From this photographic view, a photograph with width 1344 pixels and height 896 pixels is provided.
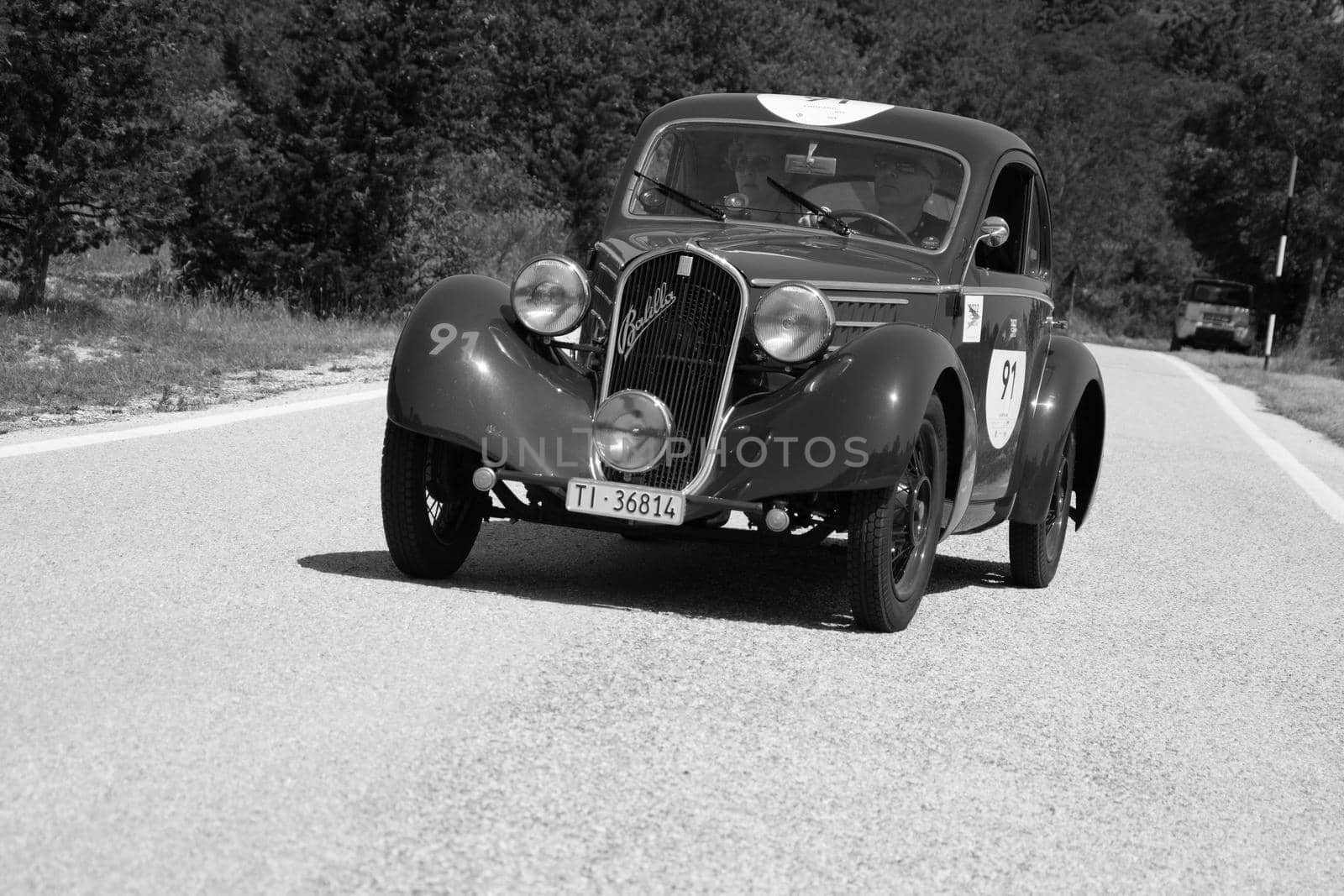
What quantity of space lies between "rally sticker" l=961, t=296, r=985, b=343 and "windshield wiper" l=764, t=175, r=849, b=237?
549 mm

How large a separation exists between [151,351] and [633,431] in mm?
9010

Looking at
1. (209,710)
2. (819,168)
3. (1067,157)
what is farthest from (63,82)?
(1067,157)

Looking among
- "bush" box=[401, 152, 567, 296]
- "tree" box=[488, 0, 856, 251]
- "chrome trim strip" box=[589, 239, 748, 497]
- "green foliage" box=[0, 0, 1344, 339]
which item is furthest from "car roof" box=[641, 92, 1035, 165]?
"tree" box=[488, 0, 856, 251]

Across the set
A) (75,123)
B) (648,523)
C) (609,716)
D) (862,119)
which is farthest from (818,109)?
(75,123)

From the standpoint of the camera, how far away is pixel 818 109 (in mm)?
7367

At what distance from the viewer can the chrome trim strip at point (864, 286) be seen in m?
5.99

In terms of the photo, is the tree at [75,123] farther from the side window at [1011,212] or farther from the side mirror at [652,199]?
the side window at [1011,212]

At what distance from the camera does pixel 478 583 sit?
619cm

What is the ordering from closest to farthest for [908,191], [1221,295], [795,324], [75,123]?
[795,324] < [908,191] < [75,123] < [1221,295]

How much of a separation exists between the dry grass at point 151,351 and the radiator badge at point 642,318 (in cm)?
470

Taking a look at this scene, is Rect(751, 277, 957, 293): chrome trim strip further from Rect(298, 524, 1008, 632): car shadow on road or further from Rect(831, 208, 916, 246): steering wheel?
Rect(298, 524, 1008, 632): car shadow on road

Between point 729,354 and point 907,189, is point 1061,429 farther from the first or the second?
point 729,354

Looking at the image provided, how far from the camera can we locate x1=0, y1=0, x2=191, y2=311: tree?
1564 cm

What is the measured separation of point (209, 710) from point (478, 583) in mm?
2125
